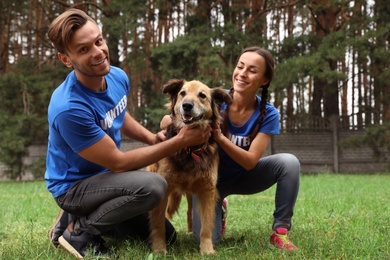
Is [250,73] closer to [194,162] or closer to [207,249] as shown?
[194,162]

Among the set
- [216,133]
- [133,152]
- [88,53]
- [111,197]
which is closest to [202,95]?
[216,133]

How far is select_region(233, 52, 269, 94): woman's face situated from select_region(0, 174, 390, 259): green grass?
122cm

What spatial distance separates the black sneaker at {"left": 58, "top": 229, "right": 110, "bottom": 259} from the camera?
3.07m

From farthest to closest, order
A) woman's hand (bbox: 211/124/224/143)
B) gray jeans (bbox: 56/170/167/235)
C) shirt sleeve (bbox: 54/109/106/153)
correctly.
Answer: woman's hand (bbox: 211/124/224/143) < gray jeans (bbox: 56/170/167/235) < shirt sleeve (bbox: 54/109/106/153)

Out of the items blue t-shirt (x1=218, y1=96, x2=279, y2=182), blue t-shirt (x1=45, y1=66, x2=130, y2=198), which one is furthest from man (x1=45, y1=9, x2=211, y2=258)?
blue t-shirt (x1=218, y1=96, x2=279, y2=182)

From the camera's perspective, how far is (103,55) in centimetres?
294

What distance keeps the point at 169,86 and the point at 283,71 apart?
10.1 meters

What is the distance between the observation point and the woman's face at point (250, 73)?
3551 mm

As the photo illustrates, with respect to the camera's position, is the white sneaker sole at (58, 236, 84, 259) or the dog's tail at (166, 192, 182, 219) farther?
the dog's tail at (166, 192, 182, 219)

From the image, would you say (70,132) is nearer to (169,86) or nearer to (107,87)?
(107,87)

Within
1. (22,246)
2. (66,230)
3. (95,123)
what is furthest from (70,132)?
(22,246)

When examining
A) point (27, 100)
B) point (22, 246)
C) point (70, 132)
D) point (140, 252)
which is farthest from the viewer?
point (27, 100)

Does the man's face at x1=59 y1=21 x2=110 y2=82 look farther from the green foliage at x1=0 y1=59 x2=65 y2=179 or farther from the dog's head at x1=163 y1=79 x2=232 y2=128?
the green foliage at x1=0 y1=59 x2=65 y2=179

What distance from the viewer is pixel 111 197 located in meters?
3.04
